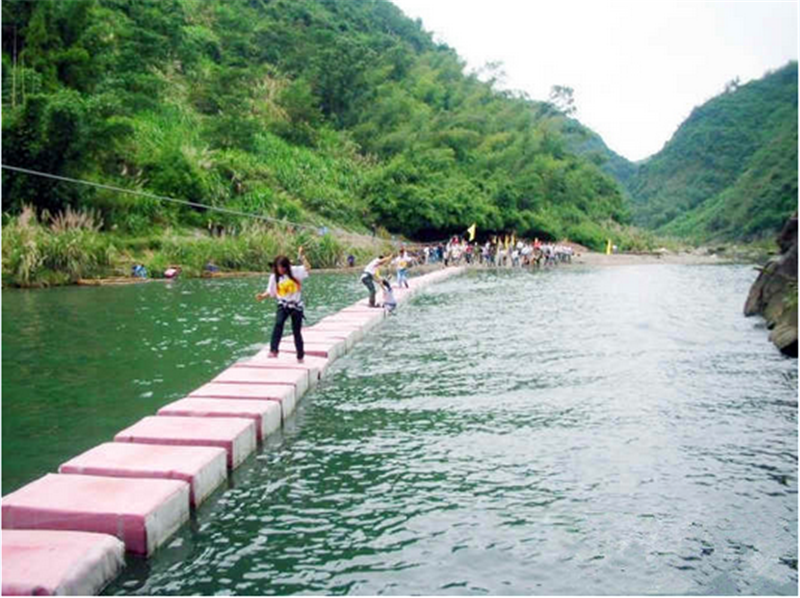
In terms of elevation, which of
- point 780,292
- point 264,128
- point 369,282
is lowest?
point 780,292

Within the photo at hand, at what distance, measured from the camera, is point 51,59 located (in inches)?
1346

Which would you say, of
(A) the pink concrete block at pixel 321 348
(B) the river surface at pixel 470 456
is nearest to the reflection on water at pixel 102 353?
(B) the river surface at pixel 470 456

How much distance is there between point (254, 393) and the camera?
821 centimetres

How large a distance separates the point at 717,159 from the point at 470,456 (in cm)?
11384

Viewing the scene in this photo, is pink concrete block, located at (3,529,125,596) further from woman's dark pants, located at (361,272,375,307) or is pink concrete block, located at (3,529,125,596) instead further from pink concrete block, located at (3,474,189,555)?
woman's dark pants, located at (361,272,375,307)

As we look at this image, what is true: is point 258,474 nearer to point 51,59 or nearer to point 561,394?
point 561,394

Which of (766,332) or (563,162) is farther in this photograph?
(563,162)

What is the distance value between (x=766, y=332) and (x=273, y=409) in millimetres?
11942

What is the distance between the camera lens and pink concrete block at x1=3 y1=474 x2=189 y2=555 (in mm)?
4801

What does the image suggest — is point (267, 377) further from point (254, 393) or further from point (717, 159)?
point (717, 159)

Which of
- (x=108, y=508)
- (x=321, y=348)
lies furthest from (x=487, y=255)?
(x=108, y=508)

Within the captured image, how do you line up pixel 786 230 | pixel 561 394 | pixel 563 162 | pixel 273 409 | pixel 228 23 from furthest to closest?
1. pixel 563 162
2. pixel 228 23
3. pixel 786 230
4. pixel 561 394
5. pixel 273 409

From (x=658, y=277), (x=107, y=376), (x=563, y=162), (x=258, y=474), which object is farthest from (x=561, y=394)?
(x=563, y=162)

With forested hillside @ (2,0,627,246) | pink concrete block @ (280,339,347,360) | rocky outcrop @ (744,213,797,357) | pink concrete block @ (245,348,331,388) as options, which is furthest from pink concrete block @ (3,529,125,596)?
forested hillside @ (2,0,627,246)
